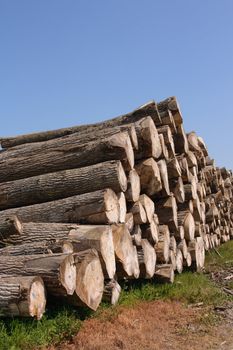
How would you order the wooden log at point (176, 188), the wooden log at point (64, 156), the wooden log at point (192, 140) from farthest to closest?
1. the wooden log at point (192, 140)
2. the wooden log at point (176, 188)
3. the wooden log at point (64, 156)

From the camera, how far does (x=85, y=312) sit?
566 cm

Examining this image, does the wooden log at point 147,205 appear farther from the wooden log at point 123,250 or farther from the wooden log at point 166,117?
the wooden log at point 166,117

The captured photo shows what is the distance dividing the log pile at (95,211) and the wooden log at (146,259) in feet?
0.05

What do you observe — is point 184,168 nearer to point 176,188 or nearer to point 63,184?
point 176,188

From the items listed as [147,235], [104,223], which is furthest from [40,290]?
[147,235]

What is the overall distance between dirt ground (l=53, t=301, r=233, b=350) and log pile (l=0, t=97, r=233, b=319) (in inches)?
12.8

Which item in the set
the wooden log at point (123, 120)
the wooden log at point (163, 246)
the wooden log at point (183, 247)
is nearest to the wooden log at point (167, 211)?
the wooden log at point (163, 246)

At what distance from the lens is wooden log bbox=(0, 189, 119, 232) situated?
20.6ft

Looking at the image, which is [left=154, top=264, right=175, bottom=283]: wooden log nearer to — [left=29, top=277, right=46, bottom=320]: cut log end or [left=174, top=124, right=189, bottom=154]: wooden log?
A: [left=174, top=124, right=189, bottom=154]: wooden log

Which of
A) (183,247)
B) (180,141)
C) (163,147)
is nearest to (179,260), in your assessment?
(183,247)

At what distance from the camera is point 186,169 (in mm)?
9805

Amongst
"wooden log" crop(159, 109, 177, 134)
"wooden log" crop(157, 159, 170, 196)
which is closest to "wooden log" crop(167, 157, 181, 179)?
"wooden log" crop(157, 159, 170, 196)

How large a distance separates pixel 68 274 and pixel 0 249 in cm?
123

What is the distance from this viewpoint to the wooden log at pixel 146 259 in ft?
23.2
